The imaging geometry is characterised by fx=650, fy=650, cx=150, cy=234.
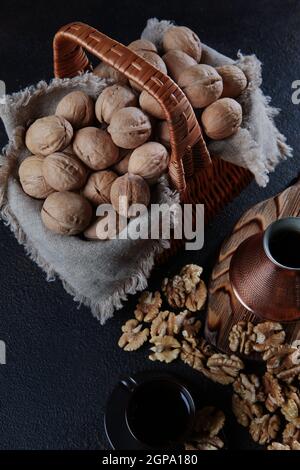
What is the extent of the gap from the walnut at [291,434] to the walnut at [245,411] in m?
0.04

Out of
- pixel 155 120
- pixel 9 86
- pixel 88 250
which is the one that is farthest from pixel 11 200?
pixel 9 86

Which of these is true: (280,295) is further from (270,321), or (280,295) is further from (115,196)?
(115,196)

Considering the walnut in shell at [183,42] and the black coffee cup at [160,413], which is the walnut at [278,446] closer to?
the black coffee cup at [160,413]

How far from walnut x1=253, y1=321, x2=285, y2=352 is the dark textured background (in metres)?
0.12

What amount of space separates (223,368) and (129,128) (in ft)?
1.19

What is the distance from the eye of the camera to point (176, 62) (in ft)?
3.22

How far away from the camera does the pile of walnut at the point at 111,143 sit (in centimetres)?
90

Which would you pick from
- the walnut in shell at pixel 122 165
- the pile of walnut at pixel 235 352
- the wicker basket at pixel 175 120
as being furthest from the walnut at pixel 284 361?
the walnut in shell at pixel 122 165

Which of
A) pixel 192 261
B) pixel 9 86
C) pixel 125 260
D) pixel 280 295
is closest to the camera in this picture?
pixel 280 295

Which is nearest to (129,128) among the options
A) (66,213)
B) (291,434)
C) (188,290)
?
(66,213)

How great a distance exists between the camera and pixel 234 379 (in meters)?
0.92

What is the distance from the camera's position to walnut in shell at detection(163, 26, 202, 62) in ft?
3.29

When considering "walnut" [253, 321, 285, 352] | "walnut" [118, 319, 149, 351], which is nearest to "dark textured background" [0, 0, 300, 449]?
"walnut" [118, 319, 149, 351]
